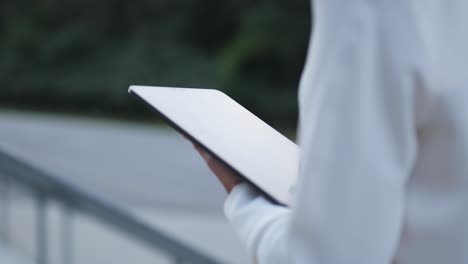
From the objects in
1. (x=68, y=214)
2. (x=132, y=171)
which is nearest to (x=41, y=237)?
(x=68, y=214)

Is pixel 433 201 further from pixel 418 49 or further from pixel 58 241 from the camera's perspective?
pixel 58 241

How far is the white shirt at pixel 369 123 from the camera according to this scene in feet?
3.25

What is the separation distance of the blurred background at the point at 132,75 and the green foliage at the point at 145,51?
26 millimetres

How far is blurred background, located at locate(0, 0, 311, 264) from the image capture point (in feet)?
46.9

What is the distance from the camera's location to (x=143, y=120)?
21.1m

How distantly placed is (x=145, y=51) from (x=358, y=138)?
21.9 meters

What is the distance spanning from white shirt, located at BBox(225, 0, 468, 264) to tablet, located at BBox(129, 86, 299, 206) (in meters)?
0.15

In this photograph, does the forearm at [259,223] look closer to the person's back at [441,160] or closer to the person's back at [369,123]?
the person's back at [369,123]

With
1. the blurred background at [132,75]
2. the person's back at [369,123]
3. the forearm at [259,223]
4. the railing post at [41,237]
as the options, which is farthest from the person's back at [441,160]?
the blurred background at [132,75]

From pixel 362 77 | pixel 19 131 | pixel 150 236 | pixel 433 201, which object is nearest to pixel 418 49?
pixel 362 77

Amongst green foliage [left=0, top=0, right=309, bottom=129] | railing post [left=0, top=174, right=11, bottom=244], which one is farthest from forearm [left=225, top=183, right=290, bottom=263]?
green foliage [left=0, top=0, right=309, bottom=129]

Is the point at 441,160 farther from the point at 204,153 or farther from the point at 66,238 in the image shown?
the point at 66,238

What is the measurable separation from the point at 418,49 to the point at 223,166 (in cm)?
32

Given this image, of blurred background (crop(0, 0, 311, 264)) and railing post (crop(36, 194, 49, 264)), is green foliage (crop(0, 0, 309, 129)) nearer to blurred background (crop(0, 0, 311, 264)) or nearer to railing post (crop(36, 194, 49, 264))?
blurred background (crop(0, 0, 311, 264))
